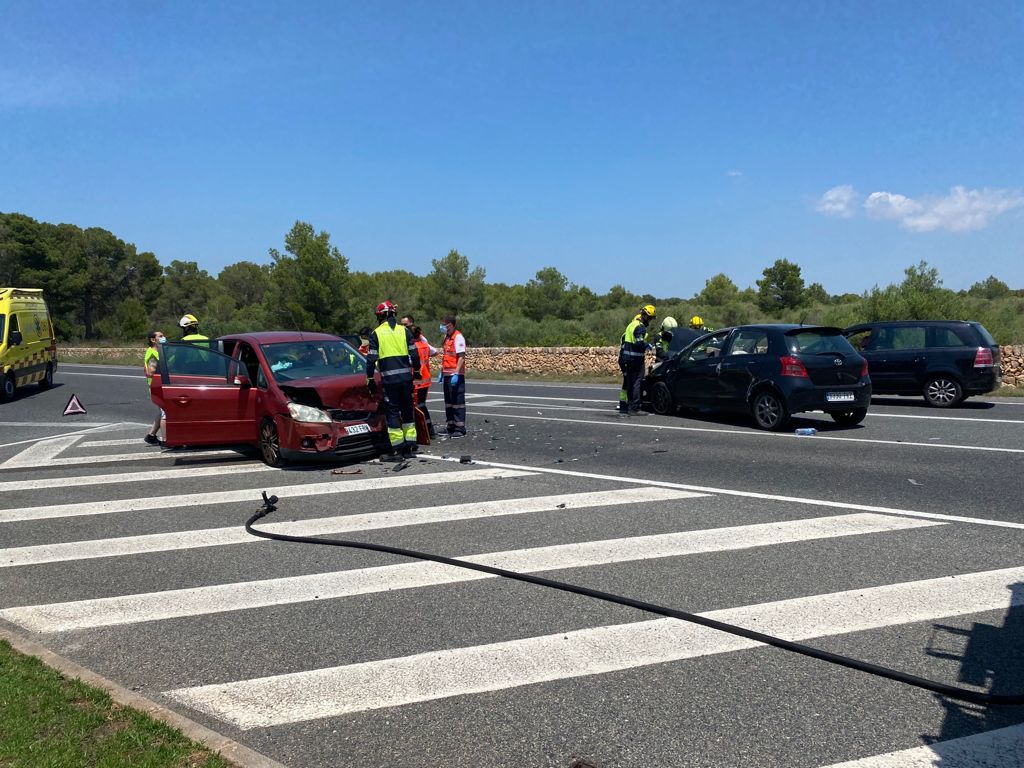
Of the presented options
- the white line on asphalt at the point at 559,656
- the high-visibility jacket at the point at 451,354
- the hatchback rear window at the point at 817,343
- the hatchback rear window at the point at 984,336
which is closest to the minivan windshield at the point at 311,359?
the high-visibility jacket at the point at 451,354

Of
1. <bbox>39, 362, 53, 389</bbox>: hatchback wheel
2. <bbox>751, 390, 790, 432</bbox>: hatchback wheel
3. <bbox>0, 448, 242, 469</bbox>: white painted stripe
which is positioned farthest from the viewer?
<bbox>39, 362, 53, 389</bbox>: hatchback wheel

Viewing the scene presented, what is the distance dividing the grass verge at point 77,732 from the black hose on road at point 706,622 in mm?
2686

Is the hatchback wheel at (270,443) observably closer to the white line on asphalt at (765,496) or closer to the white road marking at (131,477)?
the white road marking at (131,477)

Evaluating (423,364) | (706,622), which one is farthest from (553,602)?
(423,364)

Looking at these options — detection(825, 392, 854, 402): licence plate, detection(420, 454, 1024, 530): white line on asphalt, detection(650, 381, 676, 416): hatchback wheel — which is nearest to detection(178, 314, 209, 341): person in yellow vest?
detection(420, 454, 1024, 530): white line on asphalt

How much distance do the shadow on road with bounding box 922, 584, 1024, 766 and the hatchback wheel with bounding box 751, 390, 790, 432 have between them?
766cm

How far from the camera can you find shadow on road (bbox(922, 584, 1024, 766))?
365cm

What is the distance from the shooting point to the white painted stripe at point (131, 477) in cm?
995

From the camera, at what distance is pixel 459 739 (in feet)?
11.9

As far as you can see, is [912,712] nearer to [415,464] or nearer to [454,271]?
[415,464]

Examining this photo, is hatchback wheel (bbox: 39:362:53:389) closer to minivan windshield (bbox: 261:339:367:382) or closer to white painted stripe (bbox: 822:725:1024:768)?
minivan windshield (bbox: 261:339:367:382)

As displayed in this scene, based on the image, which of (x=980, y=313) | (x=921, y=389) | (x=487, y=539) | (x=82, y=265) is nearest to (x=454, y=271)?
(x=82, y=265)

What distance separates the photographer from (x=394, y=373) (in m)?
10.6

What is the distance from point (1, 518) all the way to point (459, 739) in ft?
21.7
